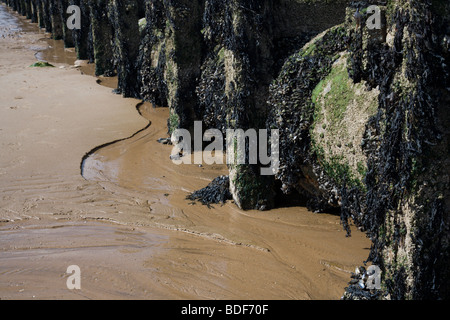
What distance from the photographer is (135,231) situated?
5.63 meters

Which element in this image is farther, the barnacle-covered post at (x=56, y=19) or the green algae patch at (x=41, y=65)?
the barnacle-covered post at (x=56, y=19)

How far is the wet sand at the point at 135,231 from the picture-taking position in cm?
454

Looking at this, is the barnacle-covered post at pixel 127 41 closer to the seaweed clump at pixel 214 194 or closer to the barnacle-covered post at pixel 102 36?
the barnacle-covered post at pixel 102 36

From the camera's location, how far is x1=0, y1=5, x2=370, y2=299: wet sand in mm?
4539

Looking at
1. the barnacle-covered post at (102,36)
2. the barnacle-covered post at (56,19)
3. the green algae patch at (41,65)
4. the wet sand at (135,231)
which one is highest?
the barnacle-covered post at (56,19)

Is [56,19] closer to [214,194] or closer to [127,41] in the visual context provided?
[127,41]

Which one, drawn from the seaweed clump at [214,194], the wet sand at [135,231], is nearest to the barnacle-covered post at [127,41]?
the wet sand at [135,231]

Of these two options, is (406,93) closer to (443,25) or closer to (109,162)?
(443,25)

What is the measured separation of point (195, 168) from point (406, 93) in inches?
164

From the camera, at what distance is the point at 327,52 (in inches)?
211

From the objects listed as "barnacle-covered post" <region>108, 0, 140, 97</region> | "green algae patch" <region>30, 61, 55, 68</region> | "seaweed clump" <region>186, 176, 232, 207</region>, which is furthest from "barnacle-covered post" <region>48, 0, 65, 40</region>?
"seaweed clump" <region>186, 176, 232, 207</region>

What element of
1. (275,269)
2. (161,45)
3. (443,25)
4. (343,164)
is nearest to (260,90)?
(343,164)
